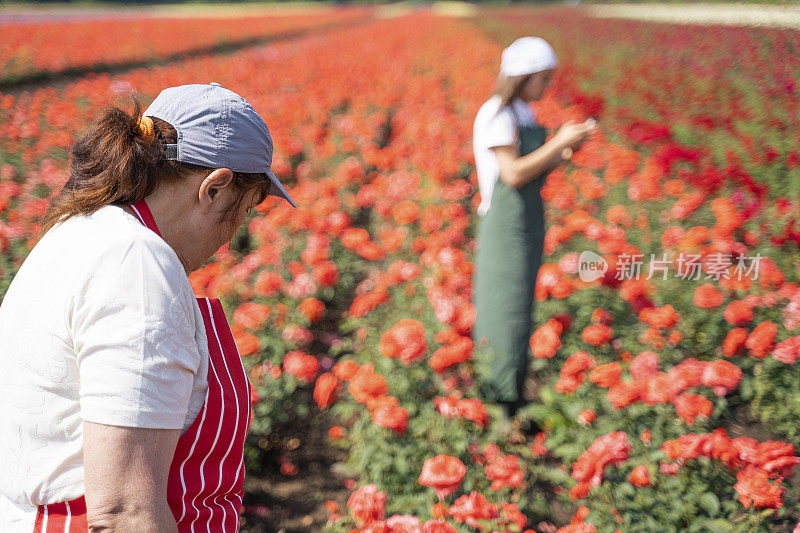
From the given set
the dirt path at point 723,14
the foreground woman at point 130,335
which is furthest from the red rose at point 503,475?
the dirt path at point 723,14

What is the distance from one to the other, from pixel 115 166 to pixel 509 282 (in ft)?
5.69

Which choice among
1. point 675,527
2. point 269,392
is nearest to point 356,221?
point 269,392

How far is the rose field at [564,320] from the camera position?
1.55m

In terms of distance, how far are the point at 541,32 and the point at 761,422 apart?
9282 mm

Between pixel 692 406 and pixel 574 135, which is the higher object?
pixel 574 135

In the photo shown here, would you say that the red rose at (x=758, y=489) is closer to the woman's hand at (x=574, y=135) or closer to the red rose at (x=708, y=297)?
the red rose at (x=708, y=297)

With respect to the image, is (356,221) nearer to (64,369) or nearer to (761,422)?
(761,422)

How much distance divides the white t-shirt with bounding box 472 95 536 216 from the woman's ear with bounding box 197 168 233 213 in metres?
1.42

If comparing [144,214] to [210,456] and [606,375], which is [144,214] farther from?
[606,375]

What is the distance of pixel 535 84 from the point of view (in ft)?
7.10

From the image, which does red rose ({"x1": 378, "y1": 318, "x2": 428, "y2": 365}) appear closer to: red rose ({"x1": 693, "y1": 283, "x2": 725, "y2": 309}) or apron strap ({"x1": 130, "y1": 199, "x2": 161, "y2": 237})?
red rose ({"x1": 693, "y1": 283, "x2": 725, "y2": 309})

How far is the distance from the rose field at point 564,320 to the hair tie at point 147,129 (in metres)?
0.12

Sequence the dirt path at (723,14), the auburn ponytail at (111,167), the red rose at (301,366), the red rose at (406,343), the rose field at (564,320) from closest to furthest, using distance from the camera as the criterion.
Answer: the auburn ponytail at (111,167) < the rose field at (564,320) < the red rose at (406,343) < the red rose at (301,366) < the dirt path at (723,14)

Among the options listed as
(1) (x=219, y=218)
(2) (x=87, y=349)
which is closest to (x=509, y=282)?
(1) (x=219, y=218)
